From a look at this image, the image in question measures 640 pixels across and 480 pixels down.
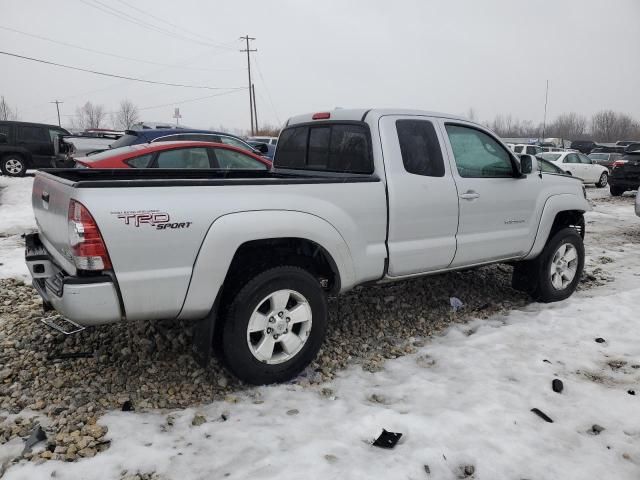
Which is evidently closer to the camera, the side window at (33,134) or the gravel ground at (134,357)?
the gravel ground at (134,357)

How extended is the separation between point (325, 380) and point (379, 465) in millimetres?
1054

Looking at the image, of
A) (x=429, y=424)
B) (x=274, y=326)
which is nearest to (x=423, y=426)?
(x=429, y=424)

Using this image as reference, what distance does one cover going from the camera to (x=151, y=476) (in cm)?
240

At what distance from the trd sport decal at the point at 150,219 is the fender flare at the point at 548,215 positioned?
3661mm

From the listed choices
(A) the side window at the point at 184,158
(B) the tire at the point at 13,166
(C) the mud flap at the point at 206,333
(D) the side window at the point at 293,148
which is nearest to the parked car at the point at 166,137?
(A) the side window at the point at 184,158

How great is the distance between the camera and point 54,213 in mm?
3018

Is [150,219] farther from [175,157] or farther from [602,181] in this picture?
[602,181]

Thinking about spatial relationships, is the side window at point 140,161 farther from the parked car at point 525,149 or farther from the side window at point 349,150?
the parked car at point 525,149

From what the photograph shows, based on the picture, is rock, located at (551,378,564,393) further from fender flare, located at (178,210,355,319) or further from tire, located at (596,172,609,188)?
tire, located at (596,172,609,188)

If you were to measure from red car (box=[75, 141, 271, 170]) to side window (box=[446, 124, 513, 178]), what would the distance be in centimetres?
358

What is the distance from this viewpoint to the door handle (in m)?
4.16

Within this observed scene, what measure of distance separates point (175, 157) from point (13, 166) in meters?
10.5

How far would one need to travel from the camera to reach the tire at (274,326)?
122 inches

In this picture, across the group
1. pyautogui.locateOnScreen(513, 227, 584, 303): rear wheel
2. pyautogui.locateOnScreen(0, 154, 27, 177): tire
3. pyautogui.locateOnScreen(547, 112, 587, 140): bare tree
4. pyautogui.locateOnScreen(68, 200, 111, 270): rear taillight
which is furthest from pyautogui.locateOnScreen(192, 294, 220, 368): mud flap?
pyautogui.locateOnScreen(547, 112, 587, 140): bare tree
